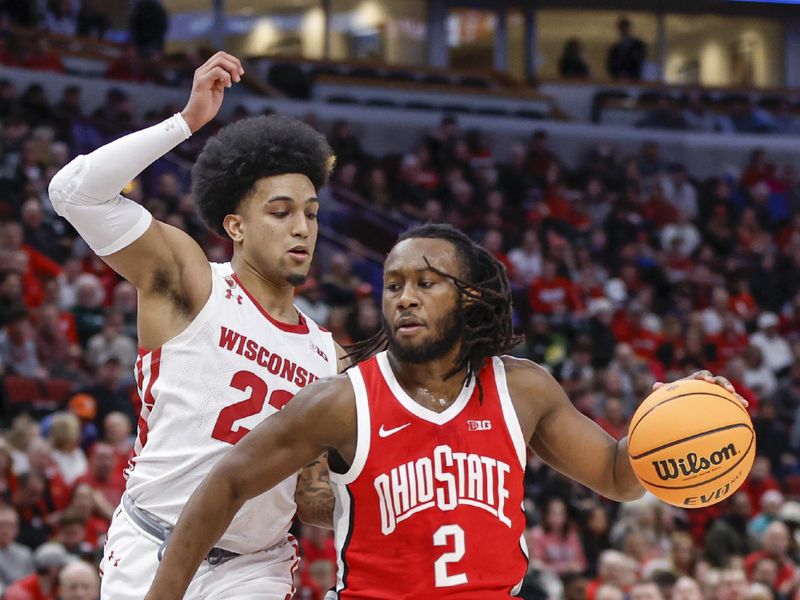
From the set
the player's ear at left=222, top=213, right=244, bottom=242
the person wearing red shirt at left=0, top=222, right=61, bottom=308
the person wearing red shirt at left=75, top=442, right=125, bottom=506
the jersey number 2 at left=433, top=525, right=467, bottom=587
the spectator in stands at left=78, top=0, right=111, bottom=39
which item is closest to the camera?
the jersey number 2 at left=433, top=525, right=467, bottom=587

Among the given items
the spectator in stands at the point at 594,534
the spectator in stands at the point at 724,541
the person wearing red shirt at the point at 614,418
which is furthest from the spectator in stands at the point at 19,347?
the spectator in stands at the point at 724,541

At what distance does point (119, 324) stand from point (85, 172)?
6.61 m

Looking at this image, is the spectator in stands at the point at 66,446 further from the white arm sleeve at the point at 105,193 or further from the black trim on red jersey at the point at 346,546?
the black trim on red jersey at the point at 346,546

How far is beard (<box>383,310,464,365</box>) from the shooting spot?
148 inches

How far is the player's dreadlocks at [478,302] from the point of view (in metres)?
3.88

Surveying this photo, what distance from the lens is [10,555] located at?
8.12 metres

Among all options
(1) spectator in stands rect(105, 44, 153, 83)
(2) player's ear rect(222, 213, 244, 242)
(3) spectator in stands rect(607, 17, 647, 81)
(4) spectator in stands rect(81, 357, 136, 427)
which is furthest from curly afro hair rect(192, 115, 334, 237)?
(3) spectator in stands rect(607, 17, 647, 81)

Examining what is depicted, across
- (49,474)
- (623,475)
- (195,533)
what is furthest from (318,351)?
(49,474)

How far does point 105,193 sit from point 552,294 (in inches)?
434

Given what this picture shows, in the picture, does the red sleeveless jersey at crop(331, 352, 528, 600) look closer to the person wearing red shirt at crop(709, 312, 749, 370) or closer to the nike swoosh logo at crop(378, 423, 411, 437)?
the nike swoosh logo at crop(378, 423, 411, 437)

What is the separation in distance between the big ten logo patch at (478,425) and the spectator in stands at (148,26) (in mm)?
15304

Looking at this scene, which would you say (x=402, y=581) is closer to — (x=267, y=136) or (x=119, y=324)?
(x=267, y=136)

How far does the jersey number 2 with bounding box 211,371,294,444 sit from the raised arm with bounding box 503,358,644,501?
2.64 feet

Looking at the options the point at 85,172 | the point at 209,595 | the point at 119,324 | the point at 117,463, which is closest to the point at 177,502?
the point at 209,595
